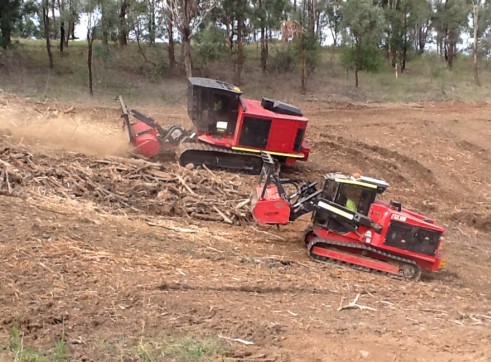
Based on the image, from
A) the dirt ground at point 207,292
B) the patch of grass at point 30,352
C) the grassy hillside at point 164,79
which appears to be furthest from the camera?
the grassy hillside at point 164,79

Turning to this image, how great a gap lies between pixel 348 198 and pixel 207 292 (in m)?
3.02

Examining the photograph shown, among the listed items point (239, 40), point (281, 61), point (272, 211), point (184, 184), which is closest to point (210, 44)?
point (239, 40)

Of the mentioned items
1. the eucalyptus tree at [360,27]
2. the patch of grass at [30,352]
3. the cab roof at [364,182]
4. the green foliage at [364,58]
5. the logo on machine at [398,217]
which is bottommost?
the patch of grass at [30,352]

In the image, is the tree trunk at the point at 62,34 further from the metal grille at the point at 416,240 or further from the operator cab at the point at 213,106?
the metal grille at the point at 416,240

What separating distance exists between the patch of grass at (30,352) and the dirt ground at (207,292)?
0.18ft

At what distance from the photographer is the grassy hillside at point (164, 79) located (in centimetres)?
2452

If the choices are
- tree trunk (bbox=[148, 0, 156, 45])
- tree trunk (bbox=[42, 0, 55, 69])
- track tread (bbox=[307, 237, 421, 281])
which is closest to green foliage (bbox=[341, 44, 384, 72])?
tree trunk (bbox=[148, 0, 156, 45])

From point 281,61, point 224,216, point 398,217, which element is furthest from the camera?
point 281,61

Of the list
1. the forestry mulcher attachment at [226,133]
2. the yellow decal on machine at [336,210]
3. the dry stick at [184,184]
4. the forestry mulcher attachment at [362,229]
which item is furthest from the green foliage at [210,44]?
the yellow decal on machine at [336,210]

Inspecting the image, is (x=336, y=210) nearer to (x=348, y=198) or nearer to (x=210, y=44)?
(x=348, y=198)

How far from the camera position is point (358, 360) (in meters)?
5.27

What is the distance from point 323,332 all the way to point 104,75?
76.0ft

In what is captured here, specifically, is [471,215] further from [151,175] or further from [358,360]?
[358,360]

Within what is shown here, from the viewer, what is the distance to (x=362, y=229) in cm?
874
